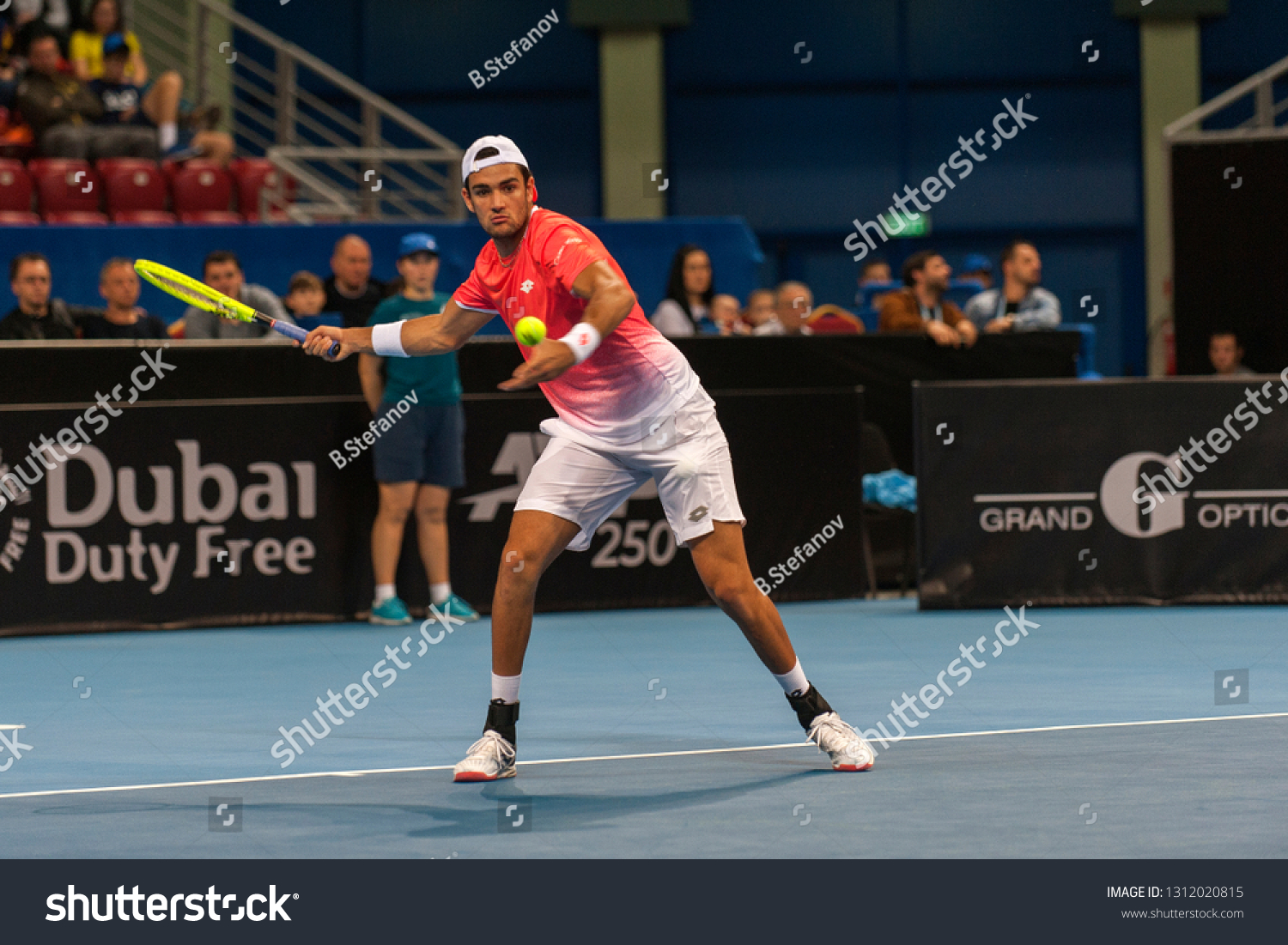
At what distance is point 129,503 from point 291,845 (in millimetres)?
5620

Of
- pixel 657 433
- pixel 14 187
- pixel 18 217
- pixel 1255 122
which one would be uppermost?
pixel 1255 122

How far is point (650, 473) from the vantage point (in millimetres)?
5605


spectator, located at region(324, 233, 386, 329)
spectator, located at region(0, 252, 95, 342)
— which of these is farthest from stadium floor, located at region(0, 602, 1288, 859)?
spectator, located at region(324, 233, 386, 329)

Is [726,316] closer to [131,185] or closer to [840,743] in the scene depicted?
[131,185]

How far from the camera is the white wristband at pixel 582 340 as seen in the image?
4.86 metres

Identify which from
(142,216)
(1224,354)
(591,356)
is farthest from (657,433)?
(142,216)

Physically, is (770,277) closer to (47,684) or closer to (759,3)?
(759,3)

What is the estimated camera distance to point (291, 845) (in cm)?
458

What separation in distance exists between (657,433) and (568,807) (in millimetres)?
1219

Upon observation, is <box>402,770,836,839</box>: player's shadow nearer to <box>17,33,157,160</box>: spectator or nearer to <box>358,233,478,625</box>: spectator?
<box>358,233,478,625</box>: spectator

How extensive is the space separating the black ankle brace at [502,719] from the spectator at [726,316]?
255 inches

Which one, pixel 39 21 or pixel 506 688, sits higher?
pixel 39 21

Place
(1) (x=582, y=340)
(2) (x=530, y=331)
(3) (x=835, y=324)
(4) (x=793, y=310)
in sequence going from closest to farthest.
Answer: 1. (2) (x=530, y=331)
2. (1) (x=582, y=340)
3. (4) (x=793, y=310)
4. (3) (x=835, y=324)
